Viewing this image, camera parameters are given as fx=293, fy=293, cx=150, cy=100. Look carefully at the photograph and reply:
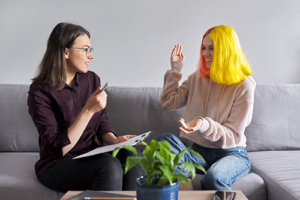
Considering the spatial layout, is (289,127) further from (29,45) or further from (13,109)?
(29,45)

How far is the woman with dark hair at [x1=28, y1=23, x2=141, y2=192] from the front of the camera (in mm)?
1273

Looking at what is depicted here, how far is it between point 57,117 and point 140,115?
56 cm

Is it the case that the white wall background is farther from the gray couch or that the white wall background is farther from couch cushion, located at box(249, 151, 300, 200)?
couch cushion, located at box(249, 151, 300, 200)

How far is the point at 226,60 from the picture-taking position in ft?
5.04

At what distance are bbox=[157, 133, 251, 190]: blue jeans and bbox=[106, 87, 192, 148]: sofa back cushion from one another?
0.74 feet

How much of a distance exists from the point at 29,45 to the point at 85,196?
5.10 ft

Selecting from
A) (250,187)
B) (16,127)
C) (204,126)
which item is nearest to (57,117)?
(16,127)

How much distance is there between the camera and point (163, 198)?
803mm

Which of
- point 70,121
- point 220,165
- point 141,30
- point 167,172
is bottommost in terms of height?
point 220,165

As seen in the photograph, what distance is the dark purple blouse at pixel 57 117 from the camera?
1.34m

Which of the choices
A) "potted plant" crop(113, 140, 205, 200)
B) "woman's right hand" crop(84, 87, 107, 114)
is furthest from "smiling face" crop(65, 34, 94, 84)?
"potted plant" crop(113, 140, 205, 200)

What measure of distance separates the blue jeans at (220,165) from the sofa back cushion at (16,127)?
0.84 m

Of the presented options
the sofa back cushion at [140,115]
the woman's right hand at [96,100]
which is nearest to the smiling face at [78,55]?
the woman's right hand at [96,100]

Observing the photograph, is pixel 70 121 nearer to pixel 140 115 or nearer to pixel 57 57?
pixel 57 57
